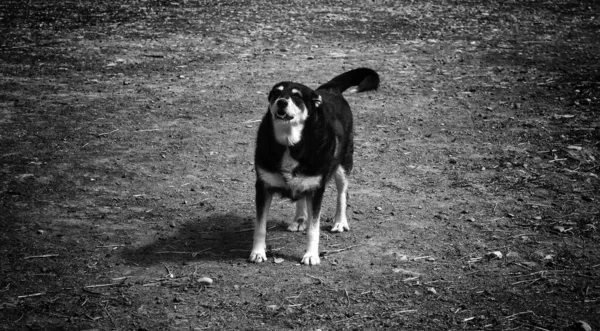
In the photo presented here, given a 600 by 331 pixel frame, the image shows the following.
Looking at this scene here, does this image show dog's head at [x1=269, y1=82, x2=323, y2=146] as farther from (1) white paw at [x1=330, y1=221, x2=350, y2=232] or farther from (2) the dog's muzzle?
(1) white paw at [x1=330, y1=221, x2=350, y2=232]

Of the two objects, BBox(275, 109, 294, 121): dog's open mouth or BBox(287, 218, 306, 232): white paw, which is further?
BBox(287, 218, 306, 232): white paw

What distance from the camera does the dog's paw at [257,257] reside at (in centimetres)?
520

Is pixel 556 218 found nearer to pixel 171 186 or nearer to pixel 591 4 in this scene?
pixel 171 186

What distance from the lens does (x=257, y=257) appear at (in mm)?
5207

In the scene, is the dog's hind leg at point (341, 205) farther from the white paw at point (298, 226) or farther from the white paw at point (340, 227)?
the white paw at point (298, 226)

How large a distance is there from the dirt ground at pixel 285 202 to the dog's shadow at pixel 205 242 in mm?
21

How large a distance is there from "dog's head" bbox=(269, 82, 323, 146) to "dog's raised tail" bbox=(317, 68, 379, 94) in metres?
0.96

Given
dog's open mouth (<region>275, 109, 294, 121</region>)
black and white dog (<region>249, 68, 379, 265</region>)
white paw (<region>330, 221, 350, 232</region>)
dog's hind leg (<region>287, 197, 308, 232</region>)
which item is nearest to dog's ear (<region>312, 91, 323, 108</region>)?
black and white dog (<region>249, 68, 379, 265</region>)

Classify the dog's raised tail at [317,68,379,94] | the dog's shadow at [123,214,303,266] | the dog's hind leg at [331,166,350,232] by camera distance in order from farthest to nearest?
the dog's raised tail at [317,68,379,94] → the dog's hind leg at [331,166,350,232] → the dog's shadow at [123,214,303,266]

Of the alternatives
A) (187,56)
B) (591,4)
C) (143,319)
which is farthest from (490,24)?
(143,319)

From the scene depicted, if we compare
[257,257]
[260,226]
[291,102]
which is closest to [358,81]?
[291,102]

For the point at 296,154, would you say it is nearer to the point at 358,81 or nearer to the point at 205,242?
the point at 205,242

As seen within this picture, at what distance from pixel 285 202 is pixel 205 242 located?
1112mm

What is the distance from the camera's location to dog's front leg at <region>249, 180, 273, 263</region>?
5199 mm
